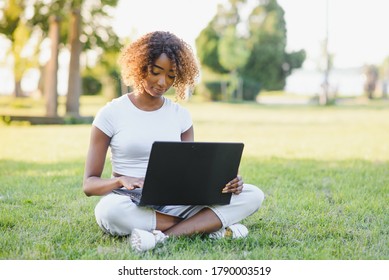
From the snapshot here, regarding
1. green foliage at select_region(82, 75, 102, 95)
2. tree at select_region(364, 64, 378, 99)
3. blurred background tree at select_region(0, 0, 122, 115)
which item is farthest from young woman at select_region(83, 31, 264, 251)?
tree at select_region(364, 64, 378, 99)

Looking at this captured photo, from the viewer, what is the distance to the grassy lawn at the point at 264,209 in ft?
9.82

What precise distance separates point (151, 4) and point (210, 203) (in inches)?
482

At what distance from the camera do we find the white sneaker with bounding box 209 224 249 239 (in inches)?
127

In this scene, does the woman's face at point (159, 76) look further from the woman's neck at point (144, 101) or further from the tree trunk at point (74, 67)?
the tree trunk at point (74, 67)

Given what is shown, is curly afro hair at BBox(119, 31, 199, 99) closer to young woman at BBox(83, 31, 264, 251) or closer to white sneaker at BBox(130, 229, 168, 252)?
young woman at BBox(83, 31, 264, 251)

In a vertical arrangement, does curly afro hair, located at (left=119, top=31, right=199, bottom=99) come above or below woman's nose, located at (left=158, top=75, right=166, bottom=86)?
above

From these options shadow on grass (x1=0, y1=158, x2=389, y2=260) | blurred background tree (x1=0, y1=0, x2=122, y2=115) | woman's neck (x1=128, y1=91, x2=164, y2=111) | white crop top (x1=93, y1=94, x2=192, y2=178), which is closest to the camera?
shadow on grass (x1=0, y1=158, x2=389, y2=260)

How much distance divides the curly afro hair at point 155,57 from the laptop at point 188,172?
0.54m

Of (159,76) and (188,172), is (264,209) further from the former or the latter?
(159,76)

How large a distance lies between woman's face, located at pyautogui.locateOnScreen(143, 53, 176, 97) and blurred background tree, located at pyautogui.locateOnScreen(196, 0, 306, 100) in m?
27.1

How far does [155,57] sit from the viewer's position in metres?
3.12

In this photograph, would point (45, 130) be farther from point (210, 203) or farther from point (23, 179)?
point (210, 203)

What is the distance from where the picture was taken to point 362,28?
7273 millimetres
